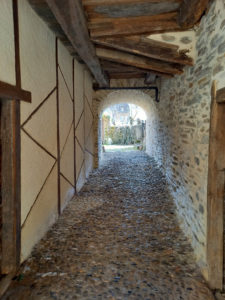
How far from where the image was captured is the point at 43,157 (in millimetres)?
2766

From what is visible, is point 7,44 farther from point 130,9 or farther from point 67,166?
point 67,166

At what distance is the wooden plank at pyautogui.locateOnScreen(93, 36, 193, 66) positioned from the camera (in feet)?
9.39

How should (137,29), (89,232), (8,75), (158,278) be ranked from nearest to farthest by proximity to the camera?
(8,75)
(158,278)
(137,29)
(89,232)

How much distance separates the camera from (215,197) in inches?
81.6

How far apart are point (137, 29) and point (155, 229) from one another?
9.24ft

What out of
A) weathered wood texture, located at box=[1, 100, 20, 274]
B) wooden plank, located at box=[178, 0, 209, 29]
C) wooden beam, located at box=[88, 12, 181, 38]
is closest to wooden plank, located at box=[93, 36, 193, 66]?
wooden beam, located at box=[88, 12, 181, 38]

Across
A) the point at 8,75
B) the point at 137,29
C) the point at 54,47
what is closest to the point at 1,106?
the point at 8,75

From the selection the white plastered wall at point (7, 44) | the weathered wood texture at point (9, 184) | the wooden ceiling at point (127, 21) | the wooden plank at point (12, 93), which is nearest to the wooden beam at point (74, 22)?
the wooden ceiling at point (127, 21)

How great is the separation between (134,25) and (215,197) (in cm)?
226

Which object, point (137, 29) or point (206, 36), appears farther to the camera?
point (137, 29)

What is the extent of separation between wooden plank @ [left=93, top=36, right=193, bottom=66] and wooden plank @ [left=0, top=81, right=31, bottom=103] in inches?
52.0

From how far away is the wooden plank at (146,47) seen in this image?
2.86 m

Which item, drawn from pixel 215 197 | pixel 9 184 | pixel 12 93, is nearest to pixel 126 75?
pixel 12 93

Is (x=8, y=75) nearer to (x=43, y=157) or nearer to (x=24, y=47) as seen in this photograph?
(x=24, y=47)
